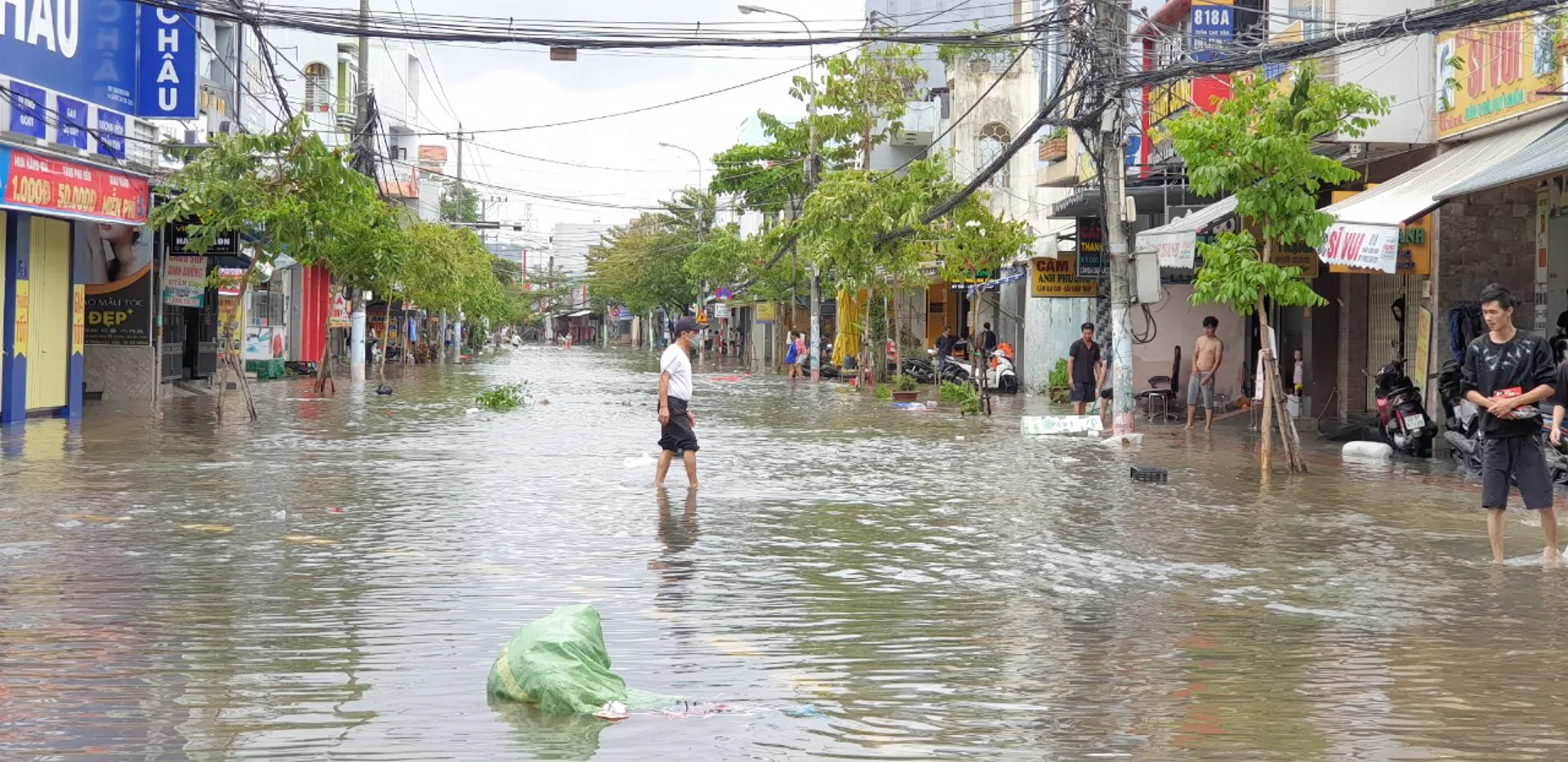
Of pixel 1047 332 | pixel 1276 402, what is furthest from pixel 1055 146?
pixel 1276 402

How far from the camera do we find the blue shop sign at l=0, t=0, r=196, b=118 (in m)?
21.1

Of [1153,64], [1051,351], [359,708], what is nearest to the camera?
[359,708]

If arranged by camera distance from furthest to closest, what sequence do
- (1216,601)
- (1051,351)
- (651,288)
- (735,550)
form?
(651,288), (1051,351), (735,550), (1216,601)

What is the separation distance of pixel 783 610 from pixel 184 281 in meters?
23.2

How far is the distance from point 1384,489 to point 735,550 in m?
7.78

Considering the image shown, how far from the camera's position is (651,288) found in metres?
91.8

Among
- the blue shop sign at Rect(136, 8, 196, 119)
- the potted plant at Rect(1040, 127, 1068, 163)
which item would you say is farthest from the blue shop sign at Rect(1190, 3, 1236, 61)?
the blue shop sign at Rect(136, 8, 196, 119)

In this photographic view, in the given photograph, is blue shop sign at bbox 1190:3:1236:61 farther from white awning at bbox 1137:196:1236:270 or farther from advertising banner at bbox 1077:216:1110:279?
advertising banner at bbox 1077:216:1110:279

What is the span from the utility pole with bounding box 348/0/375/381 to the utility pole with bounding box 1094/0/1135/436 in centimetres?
1409

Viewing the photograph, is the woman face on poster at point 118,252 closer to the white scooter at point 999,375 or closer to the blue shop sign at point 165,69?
the blue shop sign at point 165,69

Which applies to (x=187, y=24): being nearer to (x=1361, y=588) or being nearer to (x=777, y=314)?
(x=1361, y=588)

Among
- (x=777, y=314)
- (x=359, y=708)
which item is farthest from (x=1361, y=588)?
(x=777, y=314)

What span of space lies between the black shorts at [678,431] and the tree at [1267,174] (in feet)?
20.2

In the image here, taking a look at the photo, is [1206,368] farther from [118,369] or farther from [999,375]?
[118,369]
